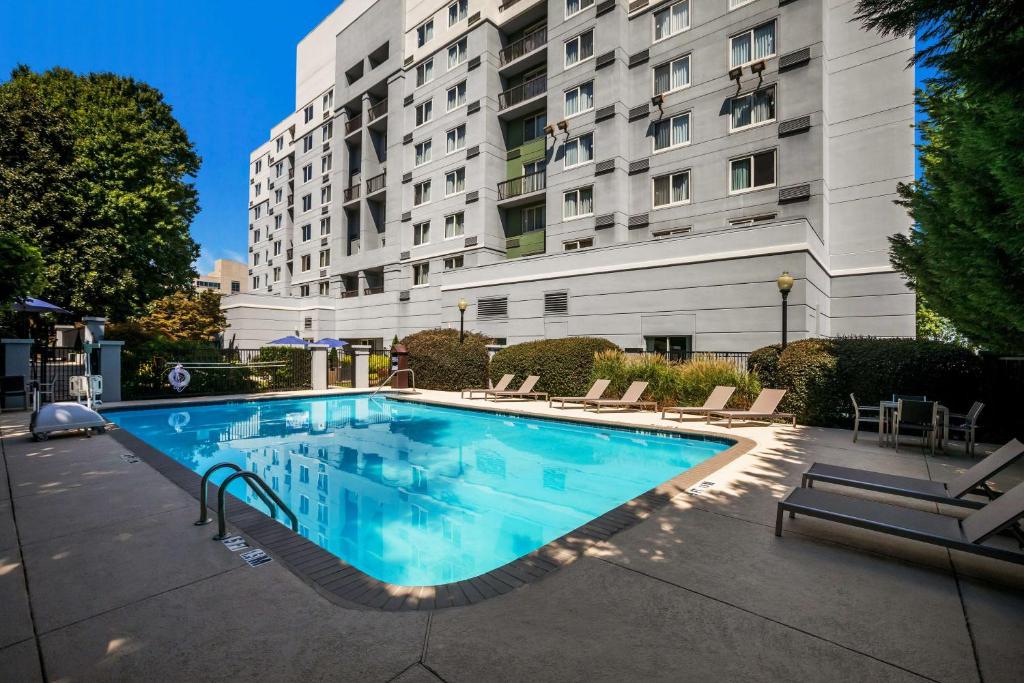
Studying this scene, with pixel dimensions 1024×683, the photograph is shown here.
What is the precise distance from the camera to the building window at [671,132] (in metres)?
20.6

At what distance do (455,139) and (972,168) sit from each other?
2589cm

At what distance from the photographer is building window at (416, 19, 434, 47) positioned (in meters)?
30.1

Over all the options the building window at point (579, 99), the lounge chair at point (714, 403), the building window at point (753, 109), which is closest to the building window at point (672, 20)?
the building window at point (579, 99)

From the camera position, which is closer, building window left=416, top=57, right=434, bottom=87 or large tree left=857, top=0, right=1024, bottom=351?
large tree left=857, top=0, right=1024, bottom=351

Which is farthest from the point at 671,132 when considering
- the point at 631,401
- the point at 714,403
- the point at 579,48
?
the point at 714,403

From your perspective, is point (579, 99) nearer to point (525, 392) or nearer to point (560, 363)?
point (560, 363)

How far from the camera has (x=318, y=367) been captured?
19734 millimetres

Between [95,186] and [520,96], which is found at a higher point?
[520,96]

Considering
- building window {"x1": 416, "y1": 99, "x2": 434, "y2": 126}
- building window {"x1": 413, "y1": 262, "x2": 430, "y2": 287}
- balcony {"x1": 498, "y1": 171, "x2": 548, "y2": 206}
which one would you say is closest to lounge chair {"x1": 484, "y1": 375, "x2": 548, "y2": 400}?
balcony {"x1": 498, "y1": 171, "x2": 548, "y2": 206}

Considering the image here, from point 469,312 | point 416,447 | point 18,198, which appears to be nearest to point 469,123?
point 469,312

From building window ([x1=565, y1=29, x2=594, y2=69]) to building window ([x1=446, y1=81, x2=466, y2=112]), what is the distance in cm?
697

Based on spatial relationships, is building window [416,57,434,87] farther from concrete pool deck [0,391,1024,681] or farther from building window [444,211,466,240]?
concrete pool deck [0,391,1024,681]

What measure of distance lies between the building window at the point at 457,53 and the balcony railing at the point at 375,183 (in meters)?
9.16

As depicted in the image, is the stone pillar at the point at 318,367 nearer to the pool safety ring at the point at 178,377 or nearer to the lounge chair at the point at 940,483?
the pool safety ring at the point at 178,377
